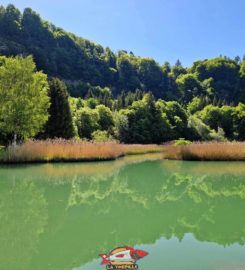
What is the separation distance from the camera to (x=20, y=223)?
17.7 feet

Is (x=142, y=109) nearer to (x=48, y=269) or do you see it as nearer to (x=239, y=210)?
(x=239, y=210)

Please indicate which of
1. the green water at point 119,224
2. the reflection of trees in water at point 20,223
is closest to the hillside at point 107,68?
the green water at point 119,224

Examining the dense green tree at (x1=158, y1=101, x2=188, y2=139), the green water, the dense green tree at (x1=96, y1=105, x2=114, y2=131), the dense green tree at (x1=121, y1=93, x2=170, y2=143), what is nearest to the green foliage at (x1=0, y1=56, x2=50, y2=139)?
the green water

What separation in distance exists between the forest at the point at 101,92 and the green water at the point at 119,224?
401 inches

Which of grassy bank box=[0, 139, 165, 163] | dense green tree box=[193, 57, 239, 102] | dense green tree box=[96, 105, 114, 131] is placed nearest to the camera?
grassy bank box=[0, 139, 165, 163]

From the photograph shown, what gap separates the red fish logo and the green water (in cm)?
9

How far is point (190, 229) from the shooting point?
5.27 metres

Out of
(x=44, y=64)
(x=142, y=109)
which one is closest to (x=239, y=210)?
(x=142, y=109)

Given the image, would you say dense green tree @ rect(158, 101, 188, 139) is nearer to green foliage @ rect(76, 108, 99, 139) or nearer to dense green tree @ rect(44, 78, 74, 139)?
green foliage @ rect(76, 108, 99, 139)

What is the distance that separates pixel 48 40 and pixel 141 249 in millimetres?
110339

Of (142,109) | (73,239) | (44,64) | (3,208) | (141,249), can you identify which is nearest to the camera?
(141,249)

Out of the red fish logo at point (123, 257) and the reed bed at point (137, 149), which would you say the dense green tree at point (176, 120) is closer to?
the reed bed at point (137, 149)

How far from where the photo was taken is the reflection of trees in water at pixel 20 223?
3.97 metres

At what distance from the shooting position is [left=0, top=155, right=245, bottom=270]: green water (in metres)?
3.92
